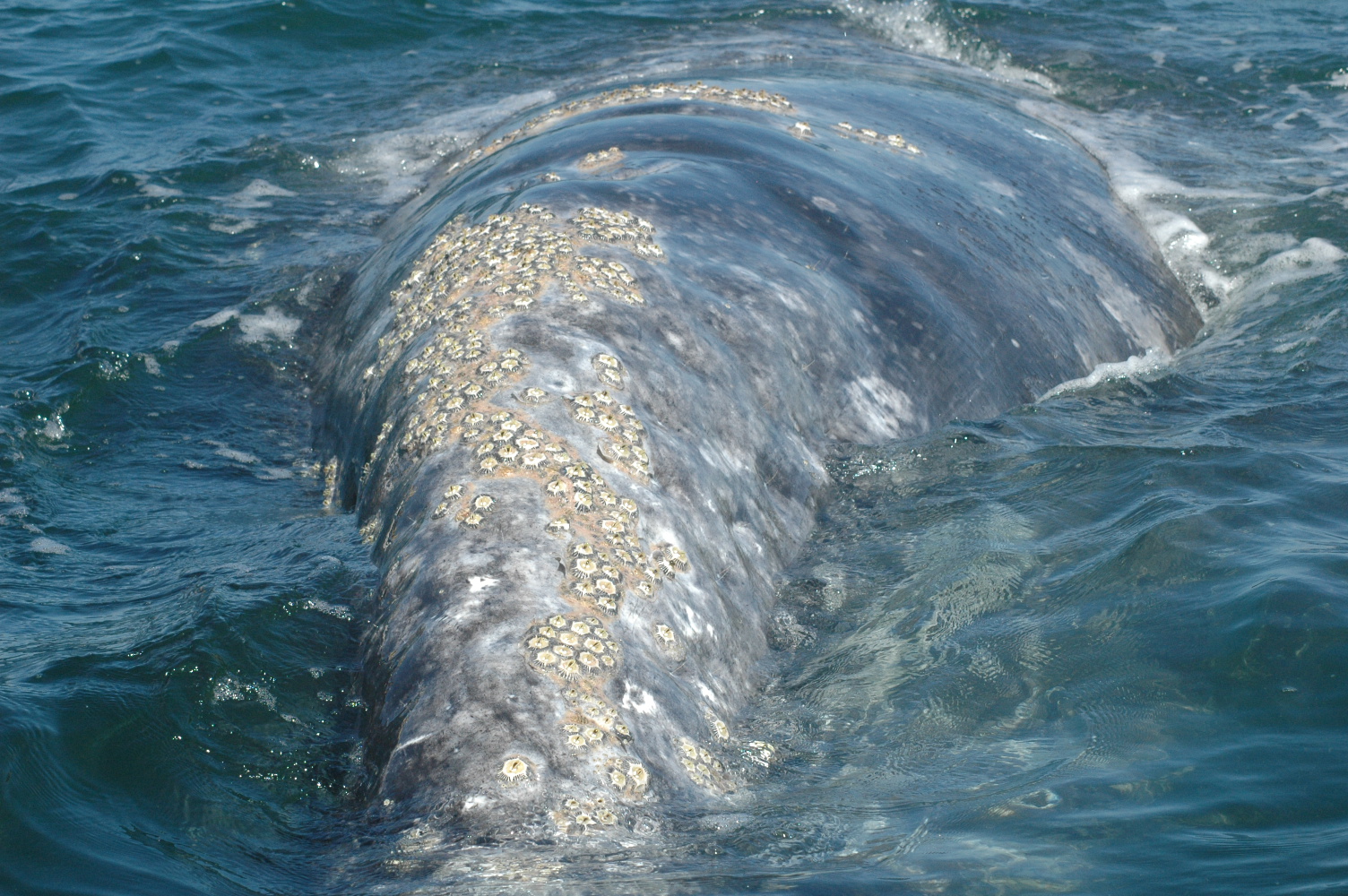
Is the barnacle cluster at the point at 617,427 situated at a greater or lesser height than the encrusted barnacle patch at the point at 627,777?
greater

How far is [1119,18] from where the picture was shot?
52.7 ft

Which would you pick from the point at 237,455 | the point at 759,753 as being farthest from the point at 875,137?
the point at 759,753

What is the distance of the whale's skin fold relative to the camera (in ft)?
13.2

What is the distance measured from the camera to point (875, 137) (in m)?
9.03

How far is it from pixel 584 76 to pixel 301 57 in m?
4.40

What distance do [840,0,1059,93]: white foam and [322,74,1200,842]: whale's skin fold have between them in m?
5.20

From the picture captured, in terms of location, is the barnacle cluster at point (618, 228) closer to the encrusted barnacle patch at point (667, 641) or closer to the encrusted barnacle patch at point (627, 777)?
the encrusted barnacle patch at point (667, 641)

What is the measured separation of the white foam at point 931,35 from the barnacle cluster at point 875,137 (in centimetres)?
564

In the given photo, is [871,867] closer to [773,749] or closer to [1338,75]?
[773,749]

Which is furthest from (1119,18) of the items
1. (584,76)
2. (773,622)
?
(773,622)

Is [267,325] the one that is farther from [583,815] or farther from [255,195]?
[583,815]

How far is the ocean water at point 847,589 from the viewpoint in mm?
3920

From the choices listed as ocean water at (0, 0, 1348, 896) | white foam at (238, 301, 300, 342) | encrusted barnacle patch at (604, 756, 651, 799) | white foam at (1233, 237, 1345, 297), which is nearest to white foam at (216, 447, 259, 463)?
ocean water at (0, 0, 1348, 896)

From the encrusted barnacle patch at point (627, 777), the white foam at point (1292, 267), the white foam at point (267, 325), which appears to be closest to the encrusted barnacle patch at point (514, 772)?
the encrusted barnacle patch at point (627, 777)
